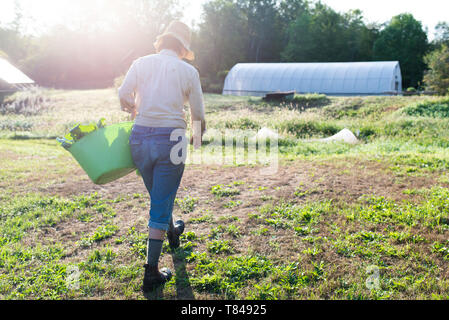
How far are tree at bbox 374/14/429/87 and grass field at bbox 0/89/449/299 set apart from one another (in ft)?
118

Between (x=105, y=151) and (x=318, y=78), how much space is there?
2547 cm

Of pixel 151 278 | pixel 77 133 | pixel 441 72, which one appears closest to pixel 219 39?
pixel 441 72

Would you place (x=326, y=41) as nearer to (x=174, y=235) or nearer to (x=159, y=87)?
(x=174, y=235)

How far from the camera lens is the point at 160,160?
279 centimetres

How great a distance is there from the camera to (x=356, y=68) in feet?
85.9

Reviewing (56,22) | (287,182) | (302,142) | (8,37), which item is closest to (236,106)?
(302,142)

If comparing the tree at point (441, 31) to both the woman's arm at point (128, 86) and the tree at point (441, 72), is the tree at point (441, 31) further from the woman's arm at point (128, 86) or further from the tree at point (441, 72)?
the woman's arm at point (128, 86)

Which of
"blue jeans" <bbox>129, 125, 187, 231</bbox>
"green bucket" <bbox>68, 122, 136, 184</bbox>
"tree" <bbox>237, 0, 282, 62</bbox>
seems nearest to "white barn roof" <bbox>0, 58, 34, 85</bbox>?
"green bucket" <bbox>68, 122, 136, 184</bbox>

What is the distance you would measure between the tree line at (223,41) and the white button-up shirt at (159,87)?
1362 inches

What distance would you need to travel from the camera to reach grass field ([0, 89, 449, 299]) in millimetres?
2971

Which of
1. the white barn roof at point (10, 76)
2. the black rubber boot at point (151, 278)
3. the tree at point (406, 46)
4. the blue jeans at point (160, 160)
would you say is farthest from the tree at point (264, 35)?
the black rubber boot at point (151, 278)

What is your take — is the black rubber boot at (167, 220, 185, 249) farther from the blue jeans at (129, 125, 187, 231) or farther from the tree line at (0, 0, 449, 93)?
the tree line at (0, 0, 449, 93)

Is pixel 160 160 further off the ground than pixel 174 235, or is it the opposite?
pixel 160 160
